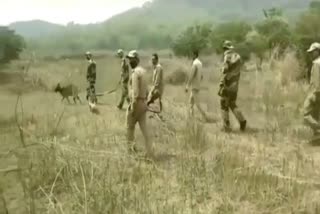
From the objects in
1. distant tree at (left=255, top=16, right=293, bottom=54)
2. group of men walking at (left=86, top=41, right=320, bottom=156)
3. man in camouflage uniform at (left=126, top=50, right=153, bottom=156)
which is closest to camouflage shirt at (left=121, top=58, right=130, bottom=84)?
group of men walking at (left=86, top=41, right=320, bottom=156)

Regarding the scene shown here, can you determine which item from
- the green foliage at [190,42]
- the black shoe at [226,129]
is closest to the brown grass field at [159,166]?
the black shoe at [226,129]

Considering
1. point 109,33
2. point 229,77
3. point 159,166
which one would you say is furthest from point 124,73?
point 109,33

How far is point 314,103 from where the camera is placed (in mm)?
12141

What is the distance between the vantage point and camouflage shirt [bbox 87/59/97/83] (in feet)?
55.2

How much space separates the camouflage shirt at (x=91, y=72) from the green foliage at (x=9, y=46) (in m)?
A: 10.5

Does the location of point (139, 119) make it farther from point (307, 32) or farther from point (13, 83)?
point (307, 32)

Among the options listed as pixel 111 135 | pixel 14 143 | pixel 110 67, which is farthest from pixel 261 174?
pixel 110 67

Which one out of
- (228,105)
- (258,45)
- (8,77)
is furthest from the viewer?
(258,45)

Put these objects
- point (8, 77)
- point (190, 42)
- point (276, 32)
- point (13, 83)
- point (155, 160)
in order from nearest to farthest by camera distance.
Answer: point (155, 160), point (13, 83), point (8, 77), point (276, 32), point (190, 42)

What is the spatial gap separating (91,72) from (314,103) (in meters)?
7.09

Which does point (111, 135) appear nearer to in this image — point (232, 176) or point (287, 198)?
point (232, 176)

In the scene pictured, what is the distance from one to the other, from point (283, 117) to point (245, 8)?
614 feet

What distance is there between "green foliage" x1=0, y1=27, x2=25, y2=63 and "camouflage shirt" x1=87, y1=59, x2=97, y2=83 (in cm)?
1047

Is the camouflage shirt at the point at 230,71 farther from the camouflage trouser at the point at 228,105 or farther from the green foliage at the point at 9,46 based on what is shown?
the green foliage at the point at 9,46
